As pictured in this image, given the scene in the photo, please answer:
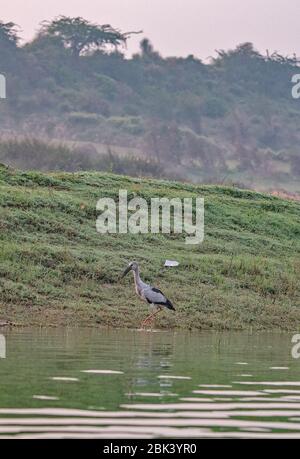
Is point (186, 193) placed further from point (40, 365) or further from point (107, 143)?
point (107, 143)

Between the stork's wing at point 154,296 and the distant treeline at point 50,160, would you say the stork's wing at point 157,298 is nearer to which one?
the stork's wing at point 154,296

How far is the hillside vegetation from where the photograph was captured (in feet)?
212

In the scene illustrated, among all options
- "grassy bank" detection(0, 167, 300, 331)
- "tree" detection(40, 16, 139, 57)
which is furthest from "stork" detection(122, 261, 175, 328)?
"tree" detection(40, 16, 139, 57)

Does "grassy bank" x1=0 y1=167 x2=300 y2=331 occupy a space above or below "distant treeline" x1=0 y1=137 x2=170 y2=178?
below

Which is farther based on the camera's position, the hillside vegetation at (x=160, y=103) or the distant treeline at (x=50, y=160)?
the hillside vegetation at (x=160, y=103)

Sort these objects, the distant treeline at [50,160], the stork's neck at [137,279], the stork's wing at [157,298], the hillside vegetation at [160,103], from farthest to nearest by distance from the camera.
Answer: the hillside vegetation at [160,103] < the distant treeline at [50,160] < the stork's neck at [137,279] < the stork's wing at [157,298]

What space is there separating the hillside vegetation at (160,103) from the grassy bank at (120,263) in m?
32.9

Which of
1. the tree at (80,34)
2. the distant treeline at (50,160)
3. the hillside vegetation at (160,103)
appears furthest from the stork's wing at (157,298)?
the tree at (80,34)

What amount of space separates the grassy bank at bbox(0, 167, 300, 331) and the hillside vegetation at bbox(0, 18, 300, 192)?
108 feet

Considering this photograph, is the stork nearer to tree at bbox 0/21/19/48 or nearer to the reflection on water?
the reflection on water

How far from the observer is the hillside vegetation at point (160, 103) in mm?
64625

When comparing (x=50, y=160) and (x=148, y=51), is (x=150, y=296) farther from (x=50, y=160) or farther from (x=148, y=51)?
(x=148, y=51)

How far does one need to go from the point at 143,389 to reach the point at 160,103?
62.6 meters

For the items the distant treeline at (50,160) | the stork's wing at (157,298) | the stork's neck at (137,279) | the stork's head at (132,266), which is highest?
the distant treeline at (50,160)
